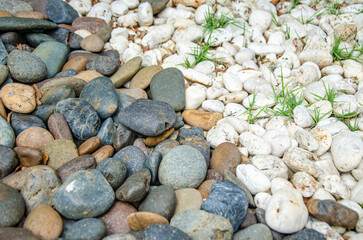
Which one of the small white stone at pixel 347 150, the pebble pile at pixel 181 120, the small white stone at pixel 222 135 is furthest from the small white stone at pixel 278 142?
the small white stone at pixel 347 150

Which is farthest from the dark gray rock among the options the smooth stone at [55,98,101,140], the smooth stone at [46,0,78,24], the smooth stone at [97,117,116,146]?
the smooth stone at [46,0,78,24]

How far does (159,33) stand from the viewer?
13.7 ft

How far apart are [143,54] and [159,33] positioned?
1.42ft

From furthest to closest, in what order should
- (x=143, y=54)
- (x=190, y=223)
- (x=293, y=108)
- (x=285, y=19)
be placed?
(x=285, y=19) < (x=143, y=54) < (x=293, y=108) < (x=190, y=223)

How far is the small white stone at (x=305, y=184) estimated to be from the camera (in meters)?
2.50

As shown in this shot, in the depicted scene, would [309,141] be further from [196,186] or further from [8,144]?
[8,144]

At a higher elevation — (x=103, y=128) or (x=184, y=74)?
(x=184, y=74)

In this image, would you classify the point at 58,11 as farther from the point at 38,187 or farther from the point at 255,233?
the point at 255,233

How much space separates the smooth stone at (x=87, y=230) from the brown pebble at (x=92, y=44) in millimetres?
2426

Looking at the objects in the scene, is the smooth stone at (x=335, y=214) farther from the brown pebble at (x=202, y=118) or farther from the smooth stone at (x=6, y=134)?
the smooth stone at (x=6, y=134)

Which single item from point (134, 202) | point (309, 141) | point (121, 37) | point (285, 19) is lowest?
point (134, 202)

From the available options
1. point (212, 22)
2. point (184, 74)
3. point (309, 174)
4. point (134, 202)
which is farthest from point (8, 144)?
point (212, 22)

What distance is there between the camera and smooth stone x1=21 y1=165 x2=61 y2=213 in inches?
90.1

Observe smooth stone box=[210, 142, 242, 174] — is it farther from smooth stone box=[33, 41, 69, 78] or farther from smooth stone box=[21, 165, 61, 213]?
smooth stone box=[33, 41, 69, 78]
